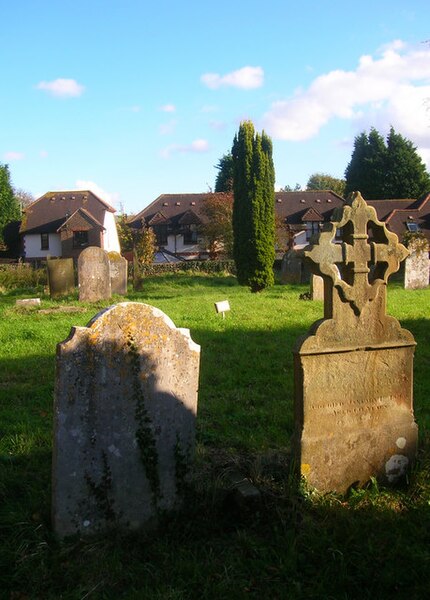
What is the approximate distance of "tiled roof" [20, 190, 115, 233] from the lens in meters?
47.0

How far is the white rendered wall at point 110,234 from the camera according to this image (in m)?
47.9

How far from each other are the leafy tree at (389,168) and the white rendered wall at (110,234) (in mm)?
26150

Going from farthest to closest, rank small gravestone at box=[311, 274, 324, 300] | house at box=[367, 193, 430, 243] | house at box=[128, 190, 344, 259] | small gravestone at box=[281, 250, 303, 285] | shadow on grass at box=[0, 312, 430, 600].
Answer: house at box=[128, 190, 344, 259] < house at box=[367, 193, 430, 243] < small gravestone at box=[281, 250, 303, 285] < small gravestone at box=[311, 274, 324, 300] < shadow on grass at box=[0, 312, 430, 600]

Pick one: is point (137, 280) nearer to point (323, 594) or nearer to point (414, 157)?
point (323, 594)

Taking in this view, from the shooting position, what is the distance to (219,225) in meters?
38.9

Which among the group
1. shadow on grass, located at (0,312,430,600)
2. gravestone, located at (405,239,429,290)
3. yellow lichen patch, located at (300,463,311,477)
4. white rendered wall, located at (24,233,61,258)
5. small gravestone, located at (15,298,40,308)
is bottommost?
shadow on grass, located at (0,312,430,600)

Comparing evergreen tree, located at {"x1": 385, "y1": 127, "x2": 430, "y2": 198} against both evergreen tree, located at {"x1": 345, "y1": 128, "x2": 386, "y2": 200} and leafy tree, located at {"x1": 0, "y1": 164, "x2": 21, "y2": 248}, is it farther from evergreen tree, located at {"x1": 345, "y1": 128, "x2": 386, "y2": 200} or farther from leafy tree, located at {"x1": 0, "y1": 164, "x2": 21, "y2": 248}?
leafy tree, located at {"x1": 0, "y1": 164, "x2": 21, "y2": 248}

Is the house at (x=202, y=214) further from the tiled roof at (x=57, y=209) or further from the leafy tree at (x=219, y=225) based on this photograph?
the leafy tree at (x=219, y=225)

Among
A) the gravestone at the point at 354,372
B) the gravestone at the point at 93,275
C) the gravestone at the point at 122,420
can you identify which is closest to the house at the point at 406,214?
the gravestone at the point at 93,275

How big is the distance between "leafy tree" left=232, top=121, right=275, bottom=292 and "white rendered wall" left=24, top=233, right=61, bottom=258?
2568 centimetres

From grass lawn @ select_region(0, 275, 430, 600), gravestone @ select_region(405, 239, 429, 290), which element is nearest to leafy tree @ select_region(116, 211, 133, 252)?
gravestone @ select_region(405, 239, 429, 290)

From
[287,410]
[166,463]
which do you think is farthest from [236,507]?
[287,410]

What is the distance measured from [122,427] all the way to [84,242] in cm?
4430

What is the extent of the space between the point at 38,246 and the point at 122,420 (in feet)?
152
